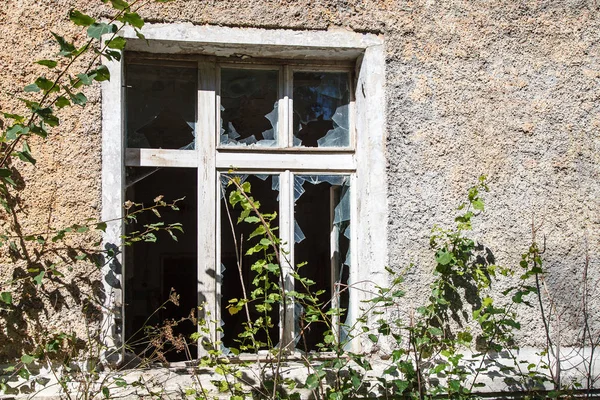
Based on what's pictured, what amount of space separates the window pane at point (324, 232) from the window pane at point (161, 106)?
23.3 inches

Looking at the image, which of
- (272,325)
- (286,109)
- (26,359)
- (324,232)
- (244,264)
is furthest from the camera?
(244,264)

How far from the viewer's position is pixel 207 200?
10.2 feet

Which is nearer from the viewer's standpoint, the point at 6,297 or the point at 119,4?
the point at 119,4

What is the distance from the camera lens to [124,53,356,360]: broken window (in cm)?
309

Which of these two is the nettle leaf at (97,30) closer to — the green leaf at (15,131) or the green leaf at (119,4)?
the green leaf at (119,4)

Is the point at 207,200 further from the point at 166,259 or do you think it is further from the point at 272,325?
the point at 166,259

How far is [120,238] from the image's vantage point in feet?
9.48

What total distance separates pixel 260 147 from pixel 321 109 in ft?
1.19

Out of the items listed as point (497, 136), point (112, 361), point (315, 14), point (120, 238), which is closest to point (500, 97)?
point (497, 136)

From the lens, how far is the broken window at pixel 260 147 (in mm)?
3092

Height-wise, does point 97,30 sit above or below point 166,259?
above

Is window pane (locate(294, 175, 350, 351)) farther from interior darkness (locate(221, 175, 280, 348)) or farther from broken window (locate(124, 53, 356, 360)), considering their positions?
interior darkness (locate(221, 175, 280, 348))

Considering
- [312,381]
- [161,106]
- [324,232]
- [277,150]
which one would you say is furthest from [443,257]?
[161,106]

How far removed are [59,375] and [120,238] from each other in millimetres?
619
